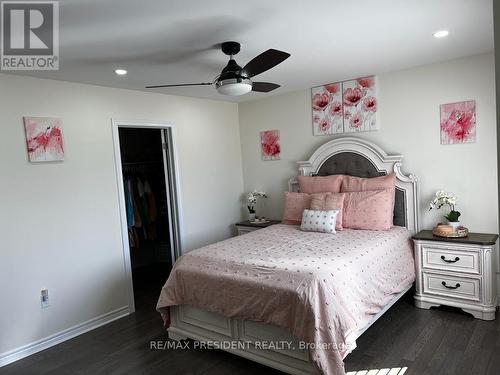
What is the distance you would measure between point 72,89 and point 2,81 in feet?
1.91

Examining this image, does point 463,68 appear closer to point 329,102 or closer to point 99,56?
point 329,102

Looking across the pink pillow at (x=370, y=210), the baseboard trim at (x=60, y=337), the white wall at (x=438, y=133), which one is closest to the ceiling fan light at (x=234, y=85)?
the pink pillow at (x=370, y=210)

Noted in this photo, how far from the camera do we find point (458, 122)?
3.49 meters

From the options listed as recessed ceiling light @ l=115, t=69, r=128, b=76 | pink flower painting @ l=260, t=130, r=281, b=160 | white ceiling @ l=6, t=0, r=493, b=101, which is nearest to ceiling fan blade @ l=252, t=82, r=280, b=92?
white ceiling @ l=6, t=0, r=493, b=101

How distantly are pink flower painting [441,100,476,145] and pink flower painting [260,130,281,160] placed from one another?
2018 millimetres

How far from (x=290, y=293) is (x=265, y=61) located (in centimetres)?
158

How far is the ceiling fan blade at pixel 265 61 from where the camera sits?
229 cm


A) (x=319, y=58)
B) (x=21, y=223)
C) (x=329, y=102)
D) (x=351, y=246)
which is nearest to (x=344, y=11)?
(x=319, y=58)

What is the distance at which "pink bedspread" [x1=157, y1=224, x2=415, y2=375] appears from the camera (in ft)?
7.32

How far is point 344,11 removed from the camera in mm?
2191

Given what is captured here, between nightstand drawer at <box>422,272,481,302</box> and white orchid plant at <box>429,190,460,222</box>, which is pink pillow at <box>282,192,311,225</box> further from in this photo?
nightstand drawer at <box>422,272,481,302</box>

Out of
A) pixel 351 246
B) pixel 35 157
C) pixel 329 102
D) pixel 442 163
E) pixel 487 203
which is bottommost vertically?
pixel 351 246

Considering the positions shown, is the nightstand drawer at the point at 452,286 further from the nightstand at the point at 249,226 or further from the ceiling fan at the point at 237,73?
the ceiling fan at the point at 237,73

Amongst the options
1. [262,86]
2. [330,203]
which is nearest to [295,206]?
[330,203]
